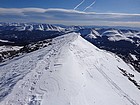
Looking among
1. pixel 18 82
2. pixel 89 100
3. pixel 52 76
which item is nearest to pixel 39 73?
pixel 52 76

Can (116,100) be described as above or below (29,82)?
below

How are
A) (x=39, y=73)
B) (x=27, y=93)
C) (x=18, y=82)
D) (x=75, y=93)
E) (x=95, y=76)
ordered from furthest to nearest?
(x=95, y=76), (x=39, y=73), (x=18, y=82), (x=75, y=93), (x=27, y=93)

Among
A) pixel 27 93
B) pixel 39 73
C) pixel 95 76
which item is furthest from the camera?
pixel 95 76

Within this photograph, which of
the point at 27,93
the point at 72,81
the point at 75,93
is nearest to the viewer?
the point at 27,93

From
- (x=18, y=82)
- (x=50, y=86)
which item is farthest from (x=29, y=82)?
(x=50, y=86)

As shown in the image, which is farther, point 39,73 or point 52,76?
point 39,73

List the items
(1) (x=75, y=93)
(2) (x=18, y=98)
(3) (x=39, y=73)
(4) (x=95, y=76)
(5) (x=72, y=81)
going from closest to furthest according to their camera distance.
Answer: (2) (x=18, y=98), (1) (x=75, y=93), (5) (x=72, y=81), (3) (x=39, y=73), (4) (x=95, y=76)

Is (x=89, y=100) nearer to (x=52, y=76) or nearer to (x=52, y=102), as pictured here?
(x=52, y=102)

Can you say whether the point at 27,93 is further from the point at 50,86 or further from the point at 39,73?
the point at 39,73

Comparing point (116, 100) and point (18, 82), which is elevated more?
point (18, 82)
